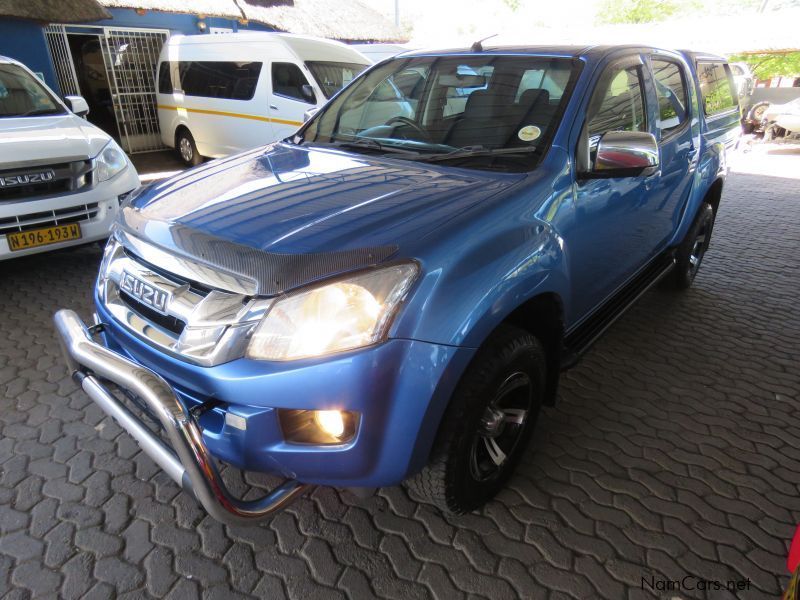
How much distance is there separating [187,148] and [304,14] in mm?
5282

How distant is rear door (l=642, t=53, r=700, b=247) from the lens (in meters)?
3.02

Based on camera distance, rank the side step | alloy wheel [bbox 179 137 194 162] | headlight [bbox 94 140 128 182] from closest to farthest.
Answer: the side step, headlight [bbox 94 140 128 182], alloy wheel [bbox 179 137 194 162]

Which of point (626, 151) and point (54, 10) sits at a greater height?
point (54, 10)

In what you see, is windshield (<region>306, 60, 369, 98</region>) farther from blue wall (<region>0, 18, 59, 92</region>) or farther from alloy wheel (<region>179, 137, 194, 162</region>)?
blue wall (<region>0, 18, 59, 92</region>)

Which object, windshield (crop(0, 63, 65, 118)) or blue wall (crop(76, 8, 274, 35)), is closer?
windshield (crop(0, 63, 65, 118))

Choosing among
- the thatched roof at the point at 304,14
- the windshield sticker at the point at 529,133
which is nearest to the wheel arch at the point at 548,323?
the windshield sticker at the point at 529,133

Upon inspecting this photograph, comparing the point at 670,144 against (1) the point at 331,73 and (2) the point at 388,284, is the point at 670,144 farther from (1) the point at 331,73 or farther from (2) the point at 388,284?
(1) the point at 331,73

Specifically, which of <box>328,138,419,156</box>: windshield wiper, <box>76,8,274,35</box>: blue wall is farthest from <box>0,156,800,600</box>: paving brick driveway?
<box>76,8,274,35</box>: blue wall

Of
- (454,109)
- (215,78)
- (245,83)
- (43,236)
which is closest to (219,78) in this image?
(215,78)

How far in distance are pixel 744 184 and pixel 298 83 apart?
7.66 meters

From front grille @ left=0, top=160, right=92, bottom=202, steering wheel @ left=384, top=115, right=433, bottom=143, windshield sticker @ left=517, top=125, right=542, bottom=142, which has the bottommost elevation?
front grille @ left=0, top=160, right=92, bottom=202

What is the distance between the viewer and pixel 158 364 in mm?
1781

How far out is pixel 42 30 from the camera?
8523mm

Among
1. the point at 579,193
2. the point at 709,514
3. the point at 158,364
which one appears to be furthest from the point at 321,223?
the point at 709,514
